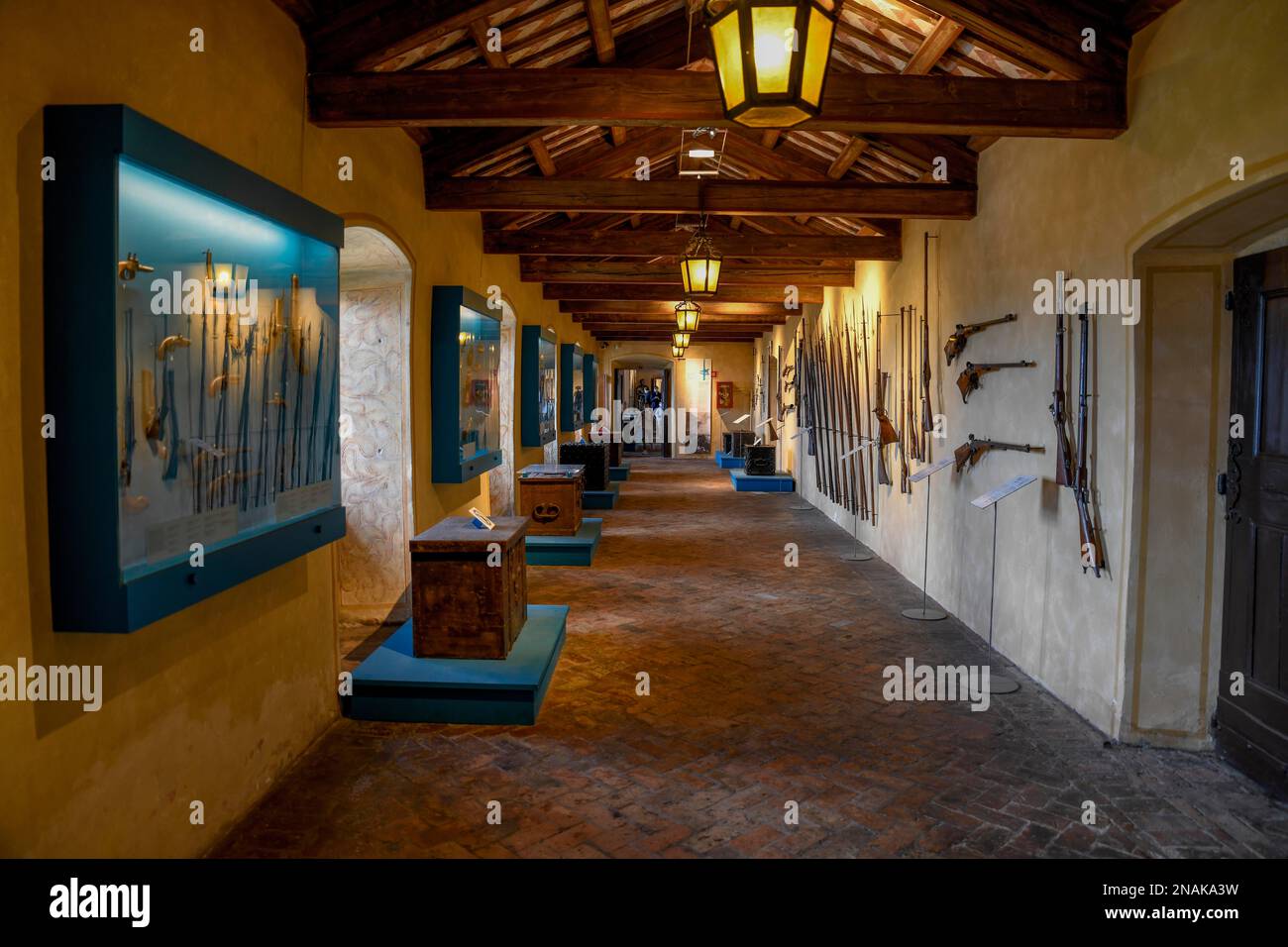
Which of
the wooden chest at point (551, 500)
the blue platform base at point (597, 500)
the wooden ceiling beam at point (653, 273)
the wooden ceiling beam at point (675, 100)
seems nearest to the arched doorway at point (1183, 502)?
the wooden ceiling beam at point (675, 100)

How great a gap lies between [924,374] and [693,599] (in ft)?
9.94

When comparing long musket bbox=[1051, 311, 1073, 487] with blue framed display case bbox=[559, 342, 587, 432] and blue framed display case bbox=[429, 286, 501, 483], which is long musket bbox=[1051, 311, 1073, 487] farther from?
blue framed display case bbox=[559, 342, 587, 432]

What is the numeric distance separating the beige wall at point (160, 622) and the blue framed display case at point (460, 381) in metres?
1.79

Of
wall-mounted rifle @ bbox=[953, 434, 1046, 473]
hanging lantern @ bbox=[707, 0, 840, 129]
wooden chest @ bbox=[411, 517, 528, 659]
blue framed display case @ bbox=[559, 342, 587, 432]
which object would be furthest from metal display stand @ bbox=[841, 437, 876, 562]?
hanging lantern @ bbox=[707, 0, 840, 129]

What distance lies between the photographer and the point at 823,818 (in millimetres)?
3746

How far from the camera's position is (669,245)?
971 centimetres

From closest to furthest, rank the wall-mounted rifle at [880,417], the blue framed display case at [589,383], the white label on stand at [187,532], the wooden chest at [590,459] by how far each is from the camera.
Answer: the white label on stand at [187,532] < the wall-mounted rifle at [880,417] < the wooden chest at [590,459] < the blue framed display case at [589,383]

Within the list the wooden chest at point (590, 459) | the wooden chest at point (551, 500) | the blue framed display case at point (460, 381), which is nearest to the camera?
the blue framed display case at point (460, 381)

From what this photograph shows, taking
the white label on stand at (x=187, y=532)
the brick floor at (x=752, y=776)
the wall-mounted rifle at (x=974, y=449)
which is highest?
the wall-mounted rifle at (x=974, y=449)

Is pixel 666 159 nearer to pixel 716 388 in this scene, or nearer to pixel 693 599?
pixel 693 599

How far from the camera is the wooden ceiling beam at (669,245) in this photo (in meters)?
9.09

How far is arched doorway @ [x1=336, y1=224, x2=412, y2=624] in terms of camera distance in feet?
21.0

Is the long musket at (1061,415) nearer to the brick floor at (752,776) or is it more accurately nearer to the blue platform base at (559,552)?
the brick floor at (752,776)

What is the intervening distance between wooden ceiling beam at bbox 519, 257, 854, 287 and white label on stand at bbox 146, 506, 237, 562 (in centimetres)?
840
